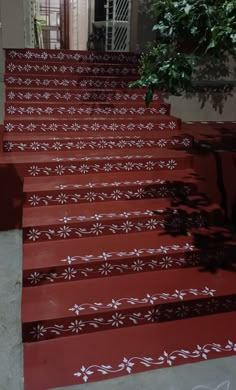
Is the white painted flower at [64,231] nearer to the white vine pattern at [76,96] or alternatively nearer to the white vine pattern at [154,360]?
the white vine pattern at [154,360]

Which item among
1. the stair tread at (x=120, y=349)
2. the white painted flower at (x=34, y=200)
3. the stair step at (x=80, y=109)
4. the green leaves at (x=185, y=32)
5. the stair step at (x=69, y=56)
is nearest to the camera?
the green leaves at (x=185, y=32)

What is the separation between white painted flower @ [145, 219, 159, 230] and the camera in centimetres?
311

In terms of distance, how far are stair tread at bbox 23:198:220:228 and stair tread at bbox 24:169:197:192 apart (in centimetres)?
21

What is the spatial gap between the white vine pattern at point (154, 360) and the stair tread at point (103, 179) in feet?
5.42

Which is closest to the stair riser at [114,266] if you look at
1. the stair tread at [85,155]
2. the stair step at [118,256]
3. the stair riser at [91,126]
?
the stair step at [118,256]

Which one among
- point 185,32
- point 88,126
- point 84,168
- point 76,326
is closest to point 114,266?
point 76,326

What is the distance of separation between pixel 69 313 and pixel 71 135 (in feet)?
7.69

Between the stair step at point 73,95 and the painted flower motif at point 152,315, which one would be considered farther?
the stair step at point 73,95

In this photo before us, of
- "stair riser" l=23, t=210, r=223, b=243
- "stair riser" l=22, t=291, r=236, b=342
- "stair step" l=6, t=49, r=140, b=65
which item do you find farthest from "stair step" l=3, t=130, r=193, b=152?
"stair riser" l=22, t=291, r=236, b=342

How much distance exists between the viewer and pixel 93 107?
4633mm

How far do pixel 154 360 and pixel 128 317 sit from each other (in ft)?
1.07

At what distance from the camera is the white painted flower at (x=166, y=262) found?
9.09 feet

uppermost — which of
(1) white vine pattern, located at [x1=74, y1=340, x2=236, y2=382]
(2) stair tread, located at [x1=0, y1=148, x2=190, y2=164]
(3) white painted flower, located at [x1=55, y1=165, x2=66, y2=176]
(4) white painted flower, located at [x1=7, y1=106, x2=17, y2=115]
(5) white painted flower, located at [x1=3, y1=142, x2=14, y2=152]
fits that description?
(4) white painted flower, located at [x1=7, y1=106, x2=17, y2=115]

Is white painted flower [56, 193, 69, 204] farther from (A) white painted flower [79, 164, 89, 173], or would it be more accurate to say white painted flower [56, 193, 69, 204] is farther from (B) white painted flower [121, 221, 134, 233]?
(B) white painted flower [121, 221, 134, 233]
